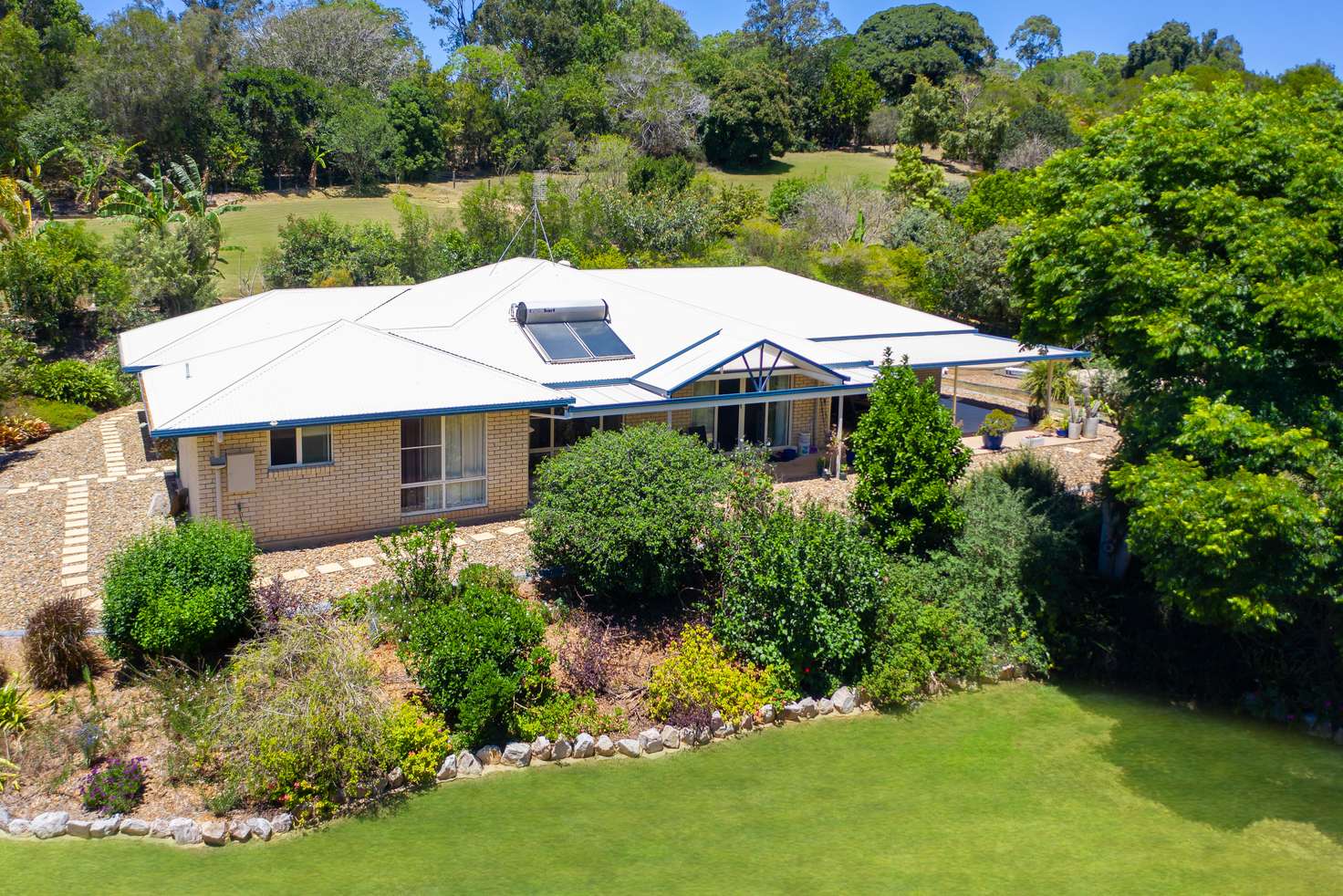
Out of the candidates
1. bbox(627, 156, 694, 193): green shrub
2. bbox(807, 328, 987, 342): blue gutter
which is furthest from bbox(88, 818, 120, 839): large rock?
bbox(627, 156, 694, 193): green shrub

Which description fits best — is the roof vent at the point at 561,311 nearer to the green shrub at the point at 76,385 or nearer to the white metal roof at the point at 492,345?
the white metal roof at the point at 492,345

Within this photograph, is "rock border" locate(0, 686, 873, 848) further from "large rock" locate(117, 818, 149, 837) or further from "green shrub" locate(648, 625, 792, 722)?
"green shrub" locate(648, 625, 792, 722)

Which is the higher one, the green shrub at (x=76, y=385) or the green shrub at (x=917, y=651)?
the green shrub at (x=76, y=385)

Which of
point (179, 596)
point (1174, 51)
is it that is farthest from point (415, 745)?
point (1174, 51)

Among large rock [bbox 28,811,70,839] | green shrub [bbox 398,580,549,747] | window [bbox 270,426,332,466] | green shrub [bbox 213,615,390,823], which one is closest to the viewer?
large rock [bbox 28,811,70,839]

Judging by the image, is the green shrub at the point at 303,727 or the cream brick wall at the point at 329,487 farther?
the cream brick wall at the point at 329,487

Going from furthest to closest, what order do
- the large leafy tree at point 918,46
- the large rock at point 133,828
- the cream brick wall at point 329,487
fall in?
the large leafy tree at point 918,46, the cream brick wall at point 329,487, the large rock at point 133,828

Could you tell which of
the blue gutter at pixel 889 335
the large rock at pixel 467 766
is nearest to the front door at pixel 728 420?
the blue gutter at pixel 889 335
